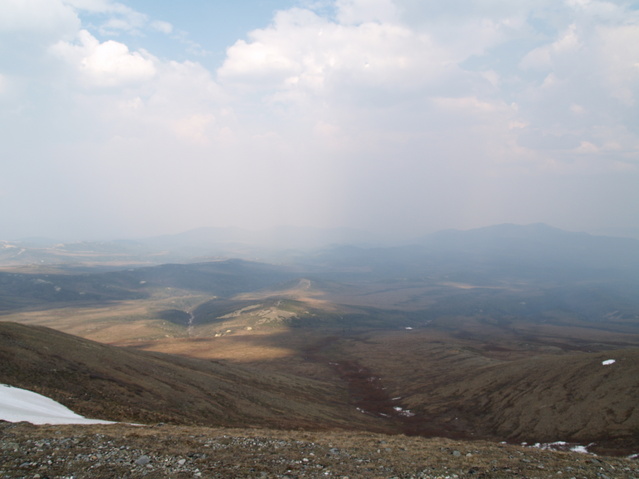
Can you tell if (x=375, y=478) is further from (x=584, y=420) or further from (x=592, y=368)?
(x=592, y=368)

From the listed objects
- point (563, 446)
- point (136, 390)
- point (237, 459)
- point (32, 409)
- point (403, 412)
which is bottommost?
point (403, 412)

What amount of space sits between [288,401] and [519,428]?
30658 millimetres

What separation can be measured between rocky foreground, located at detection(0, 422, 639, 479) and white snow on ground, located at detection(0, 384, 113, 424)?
3034mm

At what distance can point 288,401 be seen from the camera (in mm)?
53500

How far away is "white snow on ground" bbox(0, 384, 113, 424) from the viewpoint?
2086cm

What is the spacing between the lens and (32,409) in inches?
912

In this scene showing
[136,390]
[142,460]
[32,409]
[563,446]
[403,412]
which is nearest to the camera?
[142,460]

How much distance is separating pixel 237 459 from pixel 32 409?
16012mm

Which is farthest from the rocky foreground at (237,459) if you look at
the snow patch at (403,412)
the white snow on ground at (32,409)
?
the snow patch at (403,412)

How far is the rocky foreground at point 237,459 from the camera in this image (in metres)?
14.5

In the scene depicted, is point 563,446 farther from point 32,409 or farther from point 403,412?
point 32,409

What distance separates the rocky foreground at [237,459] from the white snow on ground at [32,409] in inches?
119

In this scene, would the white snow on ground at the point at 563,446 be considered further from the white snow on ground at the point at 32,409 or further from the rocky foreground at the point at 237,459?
the white snow on ground at the point at 32,409

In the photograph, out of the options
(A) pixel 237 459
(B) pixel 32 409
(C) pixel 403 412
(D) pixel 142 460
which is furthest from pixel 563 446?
(B) pixel 32 409
